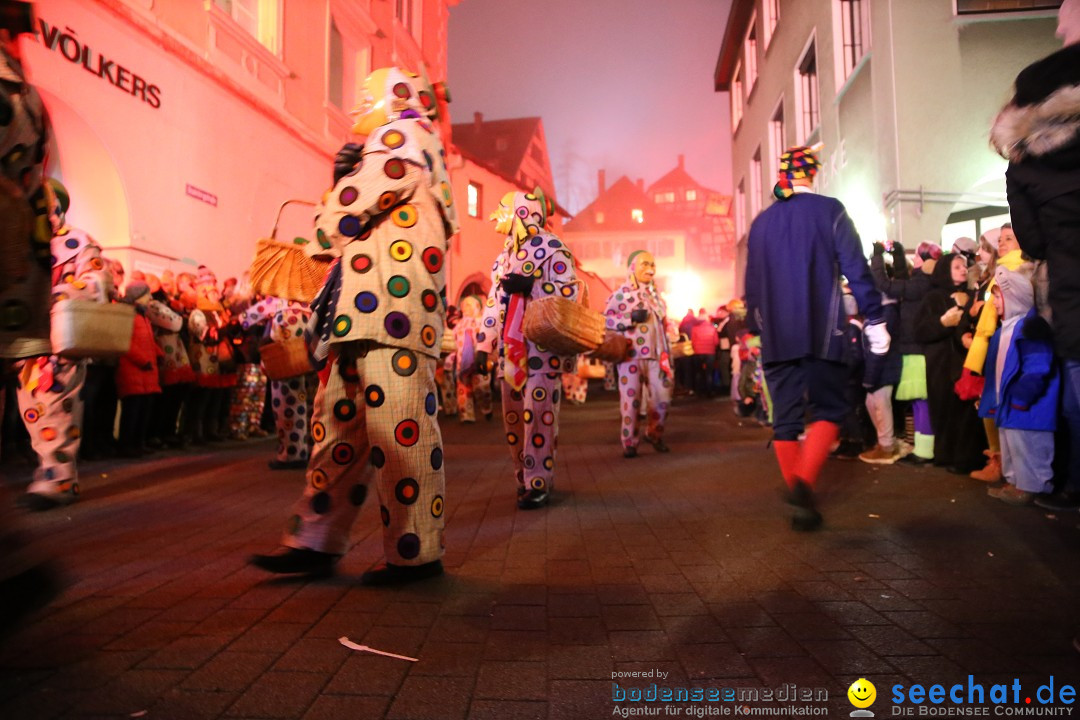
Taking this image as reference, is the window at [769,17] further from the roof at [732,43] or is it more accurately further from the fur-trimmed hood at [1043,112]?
the fur-trimmed hood at [1043,112]

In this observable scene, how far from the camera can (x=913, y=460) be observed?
6457 mm

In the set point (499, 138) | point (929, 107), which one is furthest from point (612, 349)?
point (499, 138)

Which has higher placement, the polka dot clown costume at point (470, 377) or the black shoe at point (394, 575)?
the polka dot clown costume at point (470, 377)

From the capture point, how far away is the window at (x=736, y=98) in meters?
23.3

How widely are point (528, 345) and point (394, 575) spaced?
2.25 metres

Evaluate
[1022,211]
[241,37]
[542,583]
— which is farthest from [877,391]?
[241,37]

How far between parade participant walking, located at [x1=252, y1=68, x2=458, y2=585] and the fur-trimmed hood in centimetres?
222

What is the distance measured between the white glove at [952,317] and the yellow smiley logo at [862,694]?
4.88 meters

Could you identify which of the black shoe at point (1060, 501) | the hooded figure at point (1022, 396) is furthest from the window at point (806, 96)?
the black shoe at point (1060, 501)

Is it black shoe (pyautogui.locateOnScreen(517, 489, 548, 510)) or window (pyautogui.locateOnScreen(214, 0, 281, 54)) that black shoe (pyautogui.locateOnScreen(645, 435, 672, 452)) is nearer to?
black shoe (pyautogui.locateOnScreen(517, 489, 548, 510))

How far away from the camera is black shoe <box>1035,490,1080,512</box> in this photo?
14.0 feet

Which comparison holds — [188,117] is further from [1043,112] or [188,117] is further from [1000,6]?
[1000,6]

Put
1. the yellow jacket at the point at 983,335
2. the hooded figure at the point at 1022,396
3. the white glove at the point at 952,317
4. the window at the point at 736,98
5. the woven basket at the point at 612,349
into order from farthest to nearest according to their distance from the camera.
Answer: the window at the point at 736,98 < the woven basket at the point at 612,349 < the white glove at the point at 952,317 < the yellow jacket at the point at 983,335 < the hooded figure at the point at 1022,396

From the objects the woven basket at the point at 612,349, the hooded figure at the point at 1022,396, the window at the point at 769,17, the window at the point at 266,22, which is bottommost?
the hooded figure at the point at 1022,396
